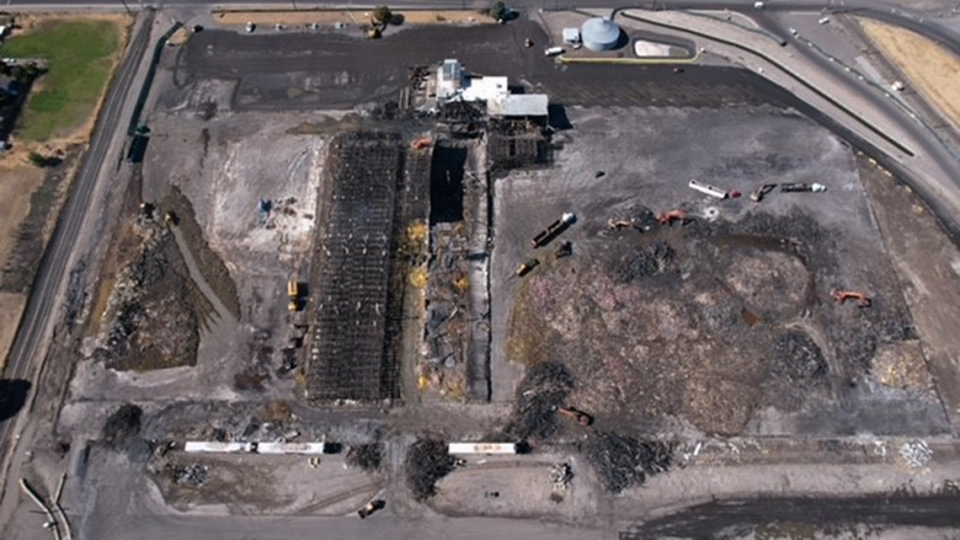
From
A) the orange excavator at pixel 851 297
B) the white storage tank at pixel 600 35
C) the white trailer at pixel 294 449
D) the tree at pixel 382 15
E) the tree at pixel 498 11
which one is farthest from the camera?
the tree at pixel 498 11

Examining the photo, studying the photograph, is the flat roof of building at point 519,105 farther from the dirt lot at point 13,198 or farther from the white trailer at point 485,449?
the dirt lot at point 13,198

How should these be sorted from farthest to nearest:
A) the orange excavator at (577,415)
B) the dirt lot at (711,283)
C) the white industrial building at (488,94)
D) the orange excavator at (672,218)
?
1. the white industrial building at (488,94)
2. the orange excavator at (672,218)
3. the dirt lot at (711,283)
4. the orange excavator at (577,415)

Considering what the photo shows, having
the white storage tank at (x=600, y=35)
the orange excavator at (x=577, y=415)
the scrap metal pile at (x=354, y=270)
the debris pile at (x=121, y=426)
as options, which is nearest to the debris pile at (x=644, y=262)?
the orange excavator at (x=577, y=415)

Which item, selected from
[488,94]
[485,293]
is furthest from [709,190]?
[485,293]

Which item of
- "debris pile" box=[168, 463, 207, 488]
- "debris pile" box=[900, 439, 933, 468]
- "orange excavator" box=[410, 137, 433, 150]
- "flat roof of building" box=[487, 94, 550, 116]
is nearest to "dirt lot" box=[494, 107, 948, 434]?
"debris pile" box=[900, 439, 933, 468]

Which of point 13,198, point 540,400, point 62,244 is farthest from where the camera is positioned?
point 13,198

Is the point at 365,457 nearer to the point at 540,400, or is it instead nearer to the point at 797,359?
the point at 540,400

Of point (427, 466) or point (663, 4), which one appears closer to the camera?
point (427, 466)
